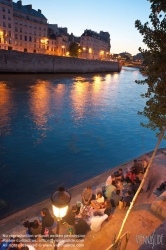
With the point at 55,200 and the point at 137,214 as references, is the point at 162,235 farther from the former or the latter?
the point at 55,200

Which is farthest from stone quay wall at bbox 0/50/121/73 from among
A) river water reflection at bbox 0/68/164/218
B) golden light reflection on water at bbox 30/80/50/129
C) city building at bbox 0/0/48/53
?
river water reflection at bbox 0/68/164/218

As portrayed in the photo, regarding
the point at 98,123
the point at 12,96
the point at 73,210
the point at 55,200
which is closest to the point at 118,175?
the point at 73,210

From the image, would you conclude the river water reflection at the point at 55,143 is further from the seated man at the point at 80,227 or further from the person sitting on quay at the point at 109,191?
the seated man at the point at 80,227

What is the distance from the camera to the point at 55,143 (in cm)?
1595

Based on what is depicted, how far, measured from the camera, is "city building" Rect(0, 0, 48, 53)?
199ft

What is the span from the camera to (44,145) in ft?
50.6

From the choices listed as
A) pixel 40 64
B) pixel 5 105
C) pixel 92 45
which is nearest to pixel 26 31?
pixel 40 64

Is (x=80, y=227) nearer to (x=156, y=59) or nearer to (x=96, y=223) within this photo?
(x=96, y=223)

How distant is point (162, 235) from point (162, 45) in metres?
5.16

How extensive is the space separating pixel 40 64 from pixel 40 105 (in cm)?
3103

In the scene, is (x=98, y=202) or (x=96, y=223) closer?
(x=96, y=223)

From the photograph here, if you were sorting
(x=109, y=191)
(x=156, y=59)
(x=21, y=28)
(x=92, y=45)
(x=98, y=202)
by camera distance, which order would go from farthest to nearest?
(x=92, y=45) → (x=21, y=28) → (x=109, y=191) → (x=98, y=202) → (x=156, y=59)

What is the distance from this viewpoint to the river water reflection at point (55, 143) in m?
10.7

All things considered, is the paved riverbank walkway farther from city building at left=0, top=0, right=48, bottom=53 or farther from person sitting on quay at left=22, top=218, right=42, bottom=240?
city building at left=0, top=0, right=48, bottom=53
